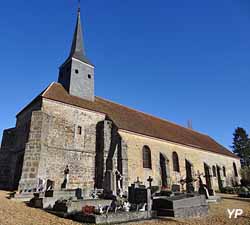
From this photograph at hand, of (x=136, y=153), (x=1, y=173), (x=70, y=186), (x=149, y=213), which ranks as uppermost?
(x=136, y=153)

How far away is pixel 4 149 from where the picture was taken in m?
18.3

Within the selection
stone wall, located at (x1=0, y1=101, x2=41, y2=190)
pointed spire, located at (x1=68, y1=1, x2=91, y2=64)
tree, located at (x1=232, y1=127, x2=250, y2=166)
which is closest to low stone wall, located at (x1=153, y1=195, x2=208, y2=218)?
stone wall, located at (x1=0, y1=101, x2=41, y2=190)

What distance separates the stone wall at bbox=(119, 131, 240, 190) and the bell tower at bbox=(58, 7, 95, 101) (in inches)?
228

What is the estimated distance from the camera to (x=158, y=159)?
2030cm

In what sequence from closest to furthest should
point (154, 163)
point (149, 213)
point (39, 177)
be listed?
point (149, 213), point (39, 177), point (154, 163)

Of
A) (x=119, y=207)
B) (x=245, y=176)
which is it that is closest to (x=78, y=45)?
(x=119, y=207)

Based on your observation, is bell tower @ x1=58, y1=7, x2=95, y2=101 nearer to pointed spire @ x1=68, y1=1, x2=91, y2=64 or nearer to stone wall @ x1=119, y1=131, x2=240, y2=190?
pointed spire @ x1=68, y1=1, x2=91, y2=64

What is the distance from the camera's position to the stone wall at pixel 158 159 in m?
18.2

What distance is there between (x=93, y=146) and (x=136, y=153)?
3.94 m

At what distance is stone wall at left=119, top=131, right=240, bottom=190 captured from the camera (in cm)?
1825

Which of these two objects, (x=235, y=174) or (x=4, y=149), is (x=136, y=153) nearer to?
(x=4, y=149)

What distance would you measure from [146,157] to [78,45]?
14206mm

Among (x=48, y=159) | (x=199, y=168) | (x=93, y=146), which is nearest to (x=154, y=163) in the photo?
(x=93, y=146)

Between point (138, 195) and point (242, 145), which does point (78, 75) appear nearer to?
point (138, 195)
